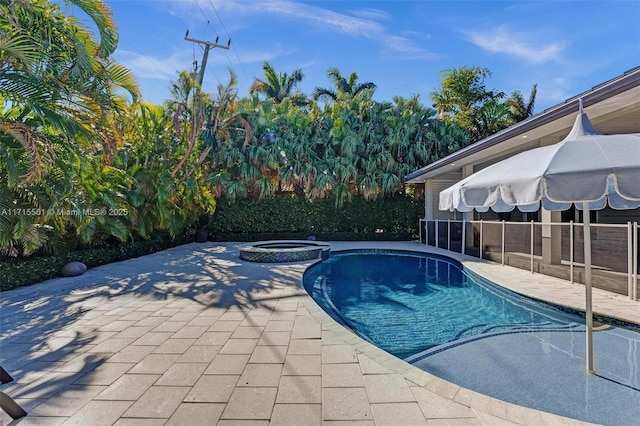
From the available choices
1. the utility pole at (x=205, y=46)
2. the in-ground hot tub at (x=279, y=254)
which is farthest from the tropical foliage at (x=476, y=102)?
the in-ground hot tub at (x=279, y=254)

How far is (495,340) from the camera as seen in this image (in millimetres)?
4621

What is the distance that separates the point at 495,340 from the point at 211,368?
4.05m

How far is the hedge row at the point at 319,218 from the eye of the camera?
18016mm

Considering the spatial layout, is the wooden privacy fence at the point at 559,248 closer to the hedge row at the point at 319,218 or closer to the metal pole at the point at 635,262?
the metal pole at the point at 635,262

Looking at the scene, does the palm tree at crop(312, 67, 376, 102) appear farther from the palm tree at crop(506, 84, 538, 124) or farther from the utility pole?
the palm tree at crop(506, 84, 538, 124)

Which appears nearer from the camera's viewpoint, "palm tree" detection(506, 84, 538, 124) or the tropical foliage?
the tropical foliage

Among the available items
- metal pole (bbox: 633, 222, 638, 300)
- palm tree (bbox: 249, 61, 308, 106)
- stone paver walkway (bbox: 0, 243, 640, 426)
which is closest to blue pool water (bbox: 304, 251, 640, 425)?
stone paver walkway (bbox: 0, 243, 640, 426)

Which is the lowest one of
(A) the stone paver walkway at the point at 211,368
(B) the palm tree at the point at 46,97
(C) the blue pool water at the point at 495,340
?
(C) the blue pool water at the point at 495,340

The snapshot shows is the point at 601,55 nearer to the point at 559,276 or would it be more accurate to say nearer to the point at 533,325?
the point at 559,276

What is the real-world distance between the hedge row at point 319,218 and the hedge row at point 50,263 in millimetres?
6352

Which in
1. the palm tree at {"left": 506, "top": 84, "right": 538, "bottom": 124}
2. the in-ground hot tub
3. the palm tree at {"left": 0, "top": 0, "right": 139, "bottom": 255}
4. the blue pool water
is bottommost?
the blue pool water

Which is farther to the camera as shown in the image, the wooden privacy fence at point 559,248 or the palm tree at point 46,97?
the wooden privacy fence at point 559,248

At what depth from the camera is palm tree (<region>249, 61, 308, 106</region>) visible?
24516 millimetres

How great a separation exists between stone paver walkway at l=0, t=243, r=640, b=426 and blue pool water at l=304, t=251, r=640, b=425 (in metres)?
0.70
